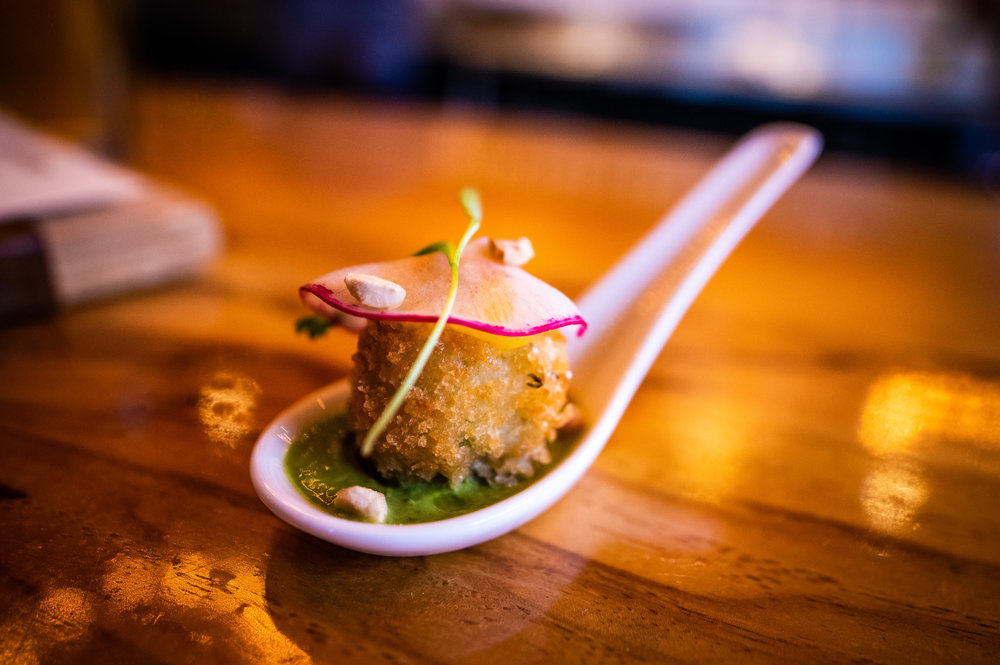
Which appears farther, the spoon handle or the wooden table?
the spoon handle

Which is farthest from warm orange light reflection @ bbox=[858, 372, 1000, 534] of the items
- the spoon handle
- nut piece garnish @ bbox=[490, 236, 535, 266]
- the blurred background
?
the blurred background

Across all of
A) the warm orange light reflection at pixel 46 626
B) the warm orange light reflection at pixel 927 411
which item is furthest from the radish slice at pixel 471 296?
the warm orange light reflection at pixel 927 411

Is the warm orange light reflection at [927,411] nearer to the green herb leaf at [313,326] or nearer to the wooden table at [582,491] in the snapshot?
the wooden table at [582,491]

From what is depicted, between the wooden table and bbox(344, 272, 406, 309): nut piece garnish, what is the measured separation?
198mm

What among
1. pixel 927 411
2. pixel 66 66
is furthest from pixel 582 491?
pixel 66 66

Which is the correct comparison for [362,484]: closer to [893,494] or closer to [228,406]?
[228,406]

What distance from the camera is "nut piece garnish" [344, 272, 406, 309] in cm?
50

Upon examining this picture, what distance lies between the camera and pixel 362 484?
56 cm

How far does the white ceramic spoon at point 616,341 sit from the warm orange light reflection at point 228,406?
0.08 meters

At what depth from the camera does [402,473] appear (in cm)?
56

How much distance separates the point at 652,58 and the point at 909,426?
3174 millimetres

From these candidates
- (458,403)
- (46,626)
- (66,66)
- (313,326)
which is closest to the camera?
(46,626)

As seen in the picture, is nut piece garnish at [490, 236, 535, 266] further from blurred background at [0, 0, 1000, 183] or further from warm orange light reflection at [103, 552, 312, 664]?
blurred background at [0, 0, 1000, 183]

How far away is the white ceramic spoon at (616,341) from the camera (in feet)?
1.55
